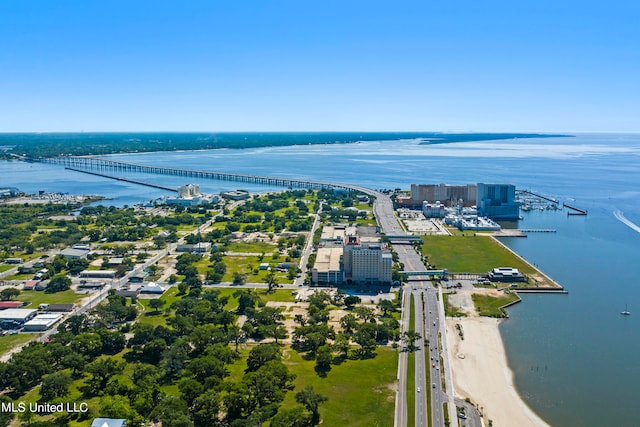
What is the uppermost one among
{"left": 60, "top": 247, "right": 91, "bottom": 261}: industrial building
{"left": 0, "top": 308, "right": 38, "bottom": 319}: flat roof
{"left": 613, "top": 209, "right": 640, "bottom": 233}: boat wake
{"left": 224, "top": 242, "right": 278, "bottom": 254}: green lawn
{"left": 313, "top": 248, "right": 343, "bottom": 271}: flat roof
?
{"left": 613, "top": 209, "right": 640, "bottom": 233}: boat wake

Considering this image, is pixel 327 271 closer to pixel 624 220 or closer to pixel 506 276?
pixel 506 276

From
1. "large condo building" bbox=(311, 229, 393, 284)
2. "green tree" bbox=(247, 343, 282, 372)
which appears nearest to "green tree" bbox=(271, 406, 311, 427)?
"green tree" bbox=(247, 343, 282, 372)

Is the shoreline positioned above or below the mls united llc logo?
above

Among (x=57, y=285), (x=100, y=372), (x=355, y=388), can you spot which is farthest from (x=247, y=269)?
(x=355, y=388)

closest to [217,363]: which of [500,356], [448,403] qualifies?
[448,403]

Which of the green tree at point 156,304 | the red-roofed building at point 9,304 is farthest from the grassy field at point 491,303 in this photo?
the red-roofed building at point 9,304

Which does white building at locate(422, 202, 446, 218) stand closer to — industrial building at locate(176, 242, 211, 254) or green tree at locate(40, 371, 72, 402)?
industrial building at locate(176, 242, 211, 254)

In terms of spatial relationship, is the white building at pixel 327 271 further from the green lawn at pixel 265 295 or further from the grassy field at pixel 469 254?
the grassy field at pixel 469 254
